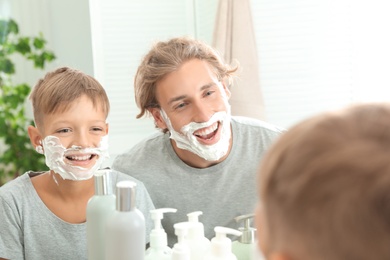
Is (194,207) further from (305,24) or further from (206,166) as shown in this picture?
(305,24)

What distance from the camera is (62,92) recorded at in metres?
1.19

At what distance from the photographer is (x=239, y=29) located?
2.23 meters

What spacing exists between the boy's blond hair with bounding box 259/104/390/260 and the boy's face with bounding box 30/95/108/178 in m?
0.72

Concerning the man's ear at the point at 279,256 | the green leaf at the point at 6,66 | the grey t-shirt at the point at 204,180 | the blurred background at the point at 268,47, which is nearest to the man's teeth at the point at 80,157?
the grey t-shirt at the point at 204,180

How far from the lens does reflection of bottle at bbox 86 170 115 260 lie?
0.98m

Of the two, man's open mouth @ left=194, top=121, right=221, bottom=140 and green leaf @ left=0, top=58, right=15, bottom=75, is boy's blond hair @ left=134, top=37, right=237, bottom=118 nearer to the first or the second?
man's open mouth @ left=194, top=121, right=221, bottom=140

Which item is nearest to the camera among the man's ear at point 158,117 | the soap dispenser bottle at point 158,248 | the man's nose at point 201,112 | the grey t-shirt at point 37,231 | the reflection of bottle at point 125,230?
the reflection of bottle at point 125,230

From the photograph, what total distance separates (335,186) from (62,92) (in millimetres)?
832

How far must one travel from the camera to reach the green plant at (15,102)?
259 centimetres

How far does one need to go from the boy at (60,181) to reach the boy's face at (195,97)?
19 centimetres

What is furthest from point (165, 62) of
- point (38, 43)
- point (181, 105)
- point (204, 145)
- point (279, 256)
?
point (38, 43)

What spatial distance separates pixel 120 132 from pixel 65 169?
1.26 meters

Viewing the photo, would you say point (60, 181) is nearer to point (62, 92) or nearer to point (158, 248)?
point (62, 92)

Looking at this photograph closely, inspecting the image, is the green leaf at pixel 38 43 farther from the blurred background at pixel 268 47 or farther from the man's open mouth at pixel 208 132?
the man's open mouth at pixel 208 132
